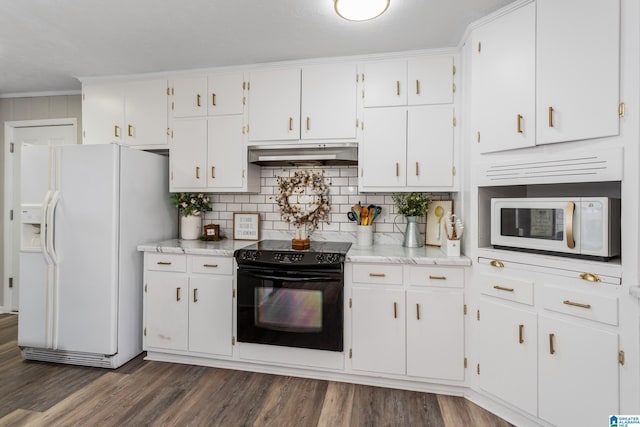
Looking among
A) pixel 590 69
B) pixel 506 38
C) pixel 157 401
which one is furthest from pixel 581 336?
pixel 157 401

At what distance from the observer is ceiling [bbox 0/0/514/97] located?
205 cm

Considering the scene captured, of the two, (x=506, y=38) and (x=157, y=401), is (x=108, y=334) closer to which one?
(x=157, y=401)

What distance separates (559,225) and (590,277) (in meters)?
0.29

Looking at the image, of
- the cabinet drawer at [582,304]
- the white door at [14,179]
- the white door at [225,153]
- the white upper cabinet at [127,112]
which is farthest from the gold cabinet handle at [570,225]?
the white door at [14,179]

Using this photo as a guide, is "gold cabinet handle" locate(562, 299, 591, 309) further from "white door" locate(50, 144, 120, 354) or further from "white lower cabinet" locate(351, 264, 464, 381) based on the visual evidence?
"white door" locate(50, 144, 120, 354)

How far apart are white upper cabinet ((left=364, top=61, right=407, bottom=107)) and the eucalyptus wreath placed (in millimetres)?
820

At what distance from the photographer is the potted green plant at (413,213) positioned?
8.89 feet

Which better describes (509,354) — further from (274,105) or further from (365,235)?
(274,105)

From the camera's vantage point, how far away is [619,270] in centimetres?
152

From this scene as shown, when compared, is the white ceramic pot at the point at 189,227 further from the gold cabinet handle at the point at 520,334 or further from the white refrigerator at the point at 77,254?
the gold cabinet handle at the point at 520,334

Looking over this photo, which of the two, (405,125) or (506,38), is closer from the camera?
(506,38)

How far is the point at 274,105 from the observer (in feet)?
9.23

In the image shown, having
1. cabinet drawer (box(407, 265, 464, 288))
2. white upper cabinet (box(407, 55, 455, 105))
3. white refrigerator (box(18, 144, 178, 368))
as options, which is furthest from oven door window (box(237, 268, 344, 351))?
white upper cabinet (box(407, 55, 455, 105))

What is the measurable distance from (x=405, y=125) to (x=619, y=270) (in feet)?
5.30
